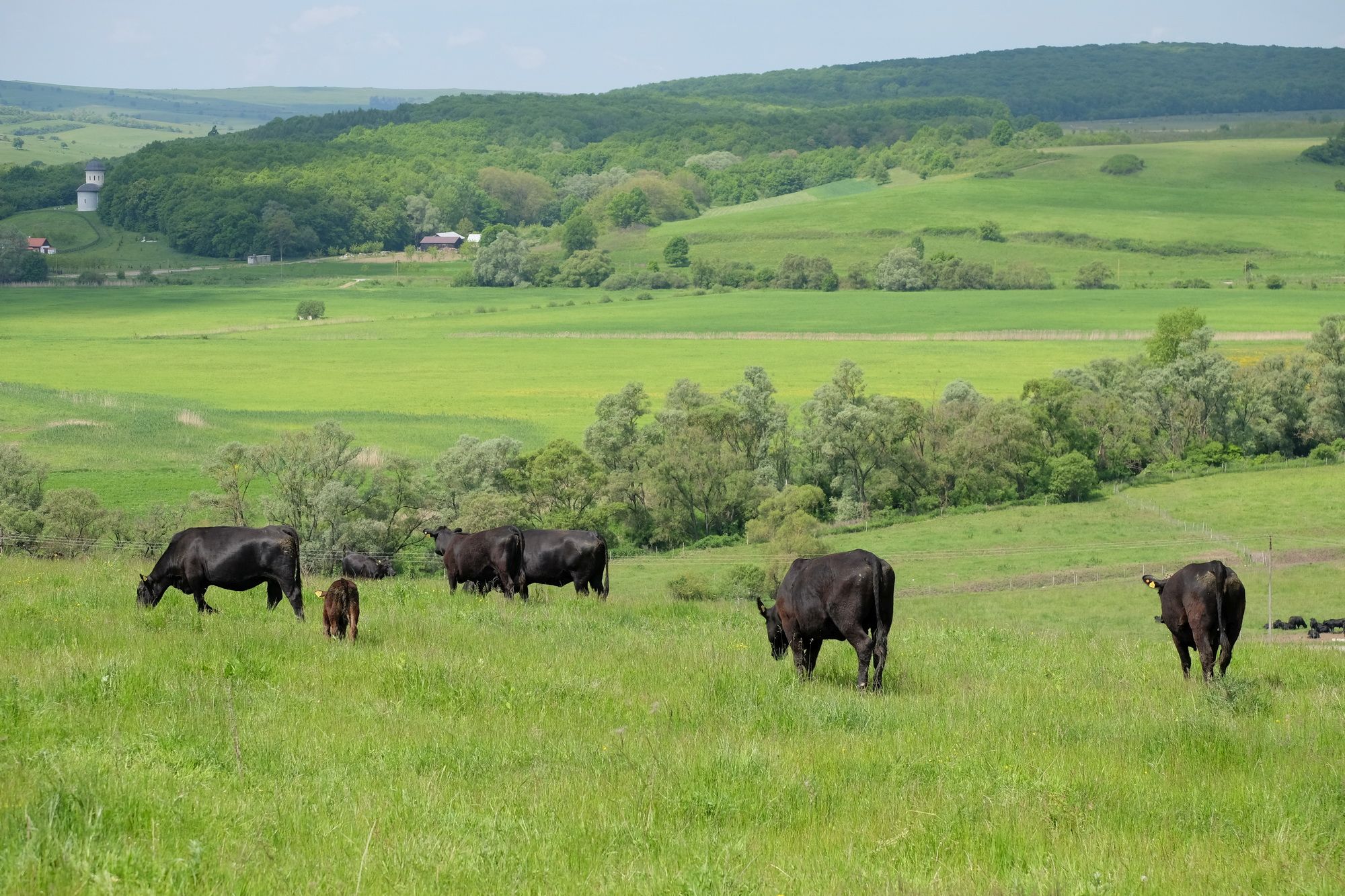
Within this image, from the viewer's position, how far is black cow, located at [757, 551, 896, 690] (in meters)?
14.2

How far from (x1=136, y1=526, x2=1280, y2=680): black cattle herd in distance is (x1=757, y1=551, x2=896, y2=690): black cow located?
1 centimetres

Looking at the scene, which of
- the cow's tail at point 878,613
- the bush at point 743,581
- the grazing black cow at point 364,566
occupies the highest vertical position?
the cow's tail at point 878,613

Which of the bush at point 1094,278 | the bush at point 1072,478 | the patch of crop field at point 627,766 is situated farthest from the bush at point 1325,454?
the bush at point 1094,278

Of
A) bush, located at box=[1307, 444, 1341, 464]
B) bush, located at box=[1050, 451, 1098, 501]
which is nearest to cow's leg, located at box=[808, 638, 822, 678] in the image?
bush, located at box=[1050, 451, 1098, 501]

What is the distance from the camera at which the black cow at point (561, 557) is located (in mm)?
23531

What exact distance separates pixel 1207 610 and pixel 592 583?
11734 mm

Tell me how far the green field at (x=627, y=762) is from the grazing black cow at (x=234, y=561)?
53 cm

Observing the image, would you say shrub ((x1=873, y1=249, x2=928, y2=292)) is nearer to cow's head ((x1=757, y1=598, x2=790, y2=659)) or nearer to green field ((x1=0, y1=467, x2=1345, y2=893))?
green field ((x1=0, y1=467, x2=1345, y2=893))

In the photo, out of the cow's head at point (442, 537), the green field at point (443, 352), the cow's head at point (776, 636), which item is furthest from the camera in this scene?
the green field at point (443, 352)

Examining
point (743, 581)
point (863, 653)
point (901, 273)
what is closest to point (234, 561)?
point (863, 653)

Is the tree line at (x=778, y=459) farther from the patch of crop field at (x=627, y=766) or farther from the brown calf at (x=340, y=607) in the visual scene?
the patch of crop field at (x=627, y=766)

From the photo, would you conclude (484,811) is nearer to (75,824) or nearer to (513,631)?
(75,824)

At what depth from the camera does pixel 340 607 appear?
16000 mm

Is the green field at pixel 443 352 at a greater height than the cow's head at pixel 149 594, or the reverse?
the cow's head at pixel 149 594
